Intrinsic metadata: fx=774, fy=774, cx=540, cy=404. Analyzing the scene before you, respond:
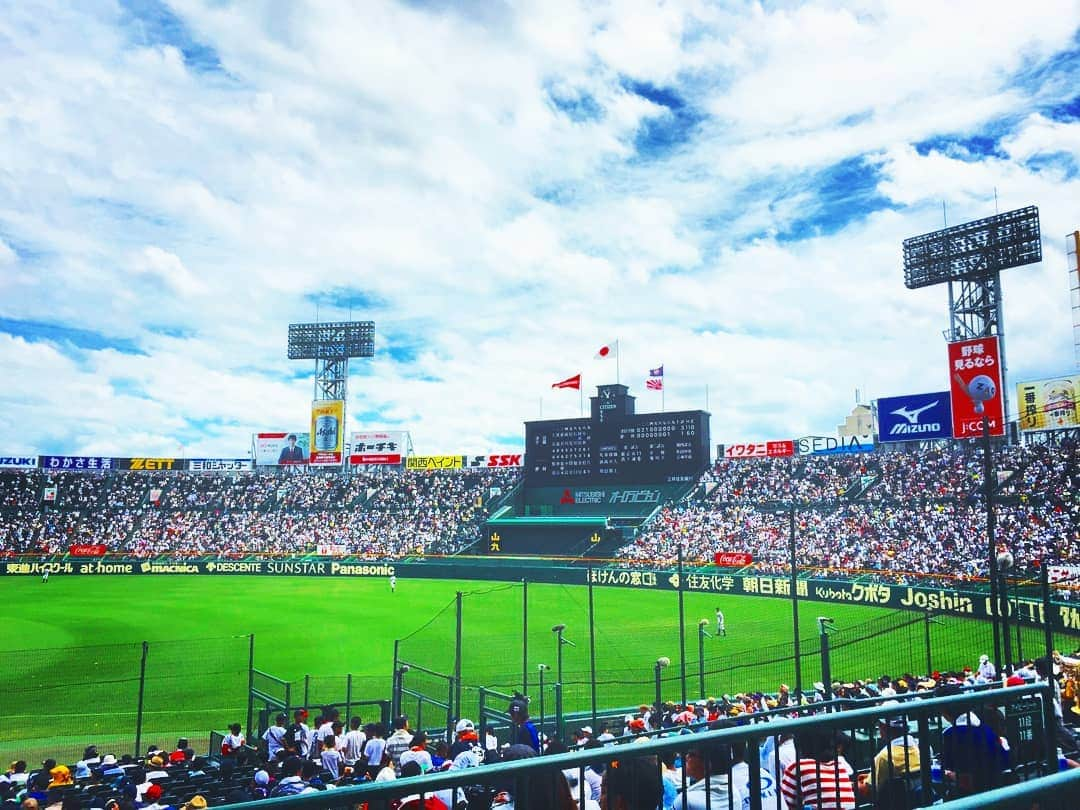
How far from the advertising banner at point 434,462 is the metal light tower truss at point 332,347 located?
12766 millimetres

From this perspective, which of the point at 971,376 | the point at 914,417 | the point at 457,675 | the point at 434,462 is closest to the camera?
the point at 457,675

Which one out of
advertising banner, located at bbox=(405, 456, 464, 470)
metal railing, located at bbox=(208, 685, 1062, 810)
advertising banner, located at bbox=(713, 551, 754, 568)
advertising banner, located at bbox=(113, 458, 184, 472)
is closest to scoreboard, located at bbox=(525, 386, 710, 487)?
advertising banner, located at bbox=(713, 551, 754, 568)

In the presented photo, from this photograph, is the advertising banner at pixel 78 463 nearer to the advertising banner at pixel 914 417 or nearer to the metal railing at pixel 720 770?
the advertising banner at pixel 914 417

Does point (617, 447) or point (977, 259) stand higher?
point (977, 259)

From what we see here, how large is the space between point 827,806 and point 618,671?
1825 cm

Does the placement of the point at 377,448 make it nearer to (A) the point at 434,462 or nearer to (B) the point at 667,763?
(A) the point at 434,462

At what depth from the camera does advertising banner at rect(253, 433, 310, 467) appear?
85.1m

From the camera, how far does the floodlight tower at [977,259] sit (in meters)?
49.1

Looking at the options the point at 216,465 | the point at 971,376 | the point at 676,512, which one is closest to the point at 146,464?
the point at 216,465

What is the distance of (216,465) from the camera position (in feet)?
266

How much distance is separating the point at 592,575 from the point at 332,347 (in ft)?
194

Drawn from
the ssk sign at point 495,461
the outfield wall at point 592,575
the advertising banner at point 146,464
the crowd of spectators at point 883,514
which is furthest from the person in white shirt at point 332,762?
the advertising banner at point 146,464

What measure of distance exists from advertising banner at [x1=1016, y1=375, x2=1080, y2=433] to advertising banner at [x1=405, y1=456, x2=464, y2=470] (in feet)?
150

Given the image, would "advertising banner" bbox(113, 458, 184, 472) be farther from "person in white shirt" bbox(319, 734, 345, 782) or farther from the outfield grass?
"person in white shirt" bbox(319, 734, 345, 782)
